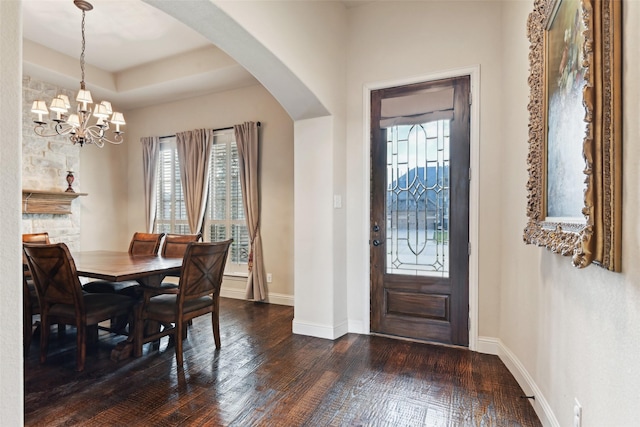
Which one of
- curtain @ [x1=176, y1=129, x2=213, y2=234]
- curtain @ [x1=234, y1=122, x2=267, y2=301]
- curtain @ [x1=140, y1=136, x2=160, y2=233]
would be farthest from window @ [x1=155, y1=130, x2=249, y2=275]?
curtain @ [x1=140, y1=136, x2=160, y2=233]

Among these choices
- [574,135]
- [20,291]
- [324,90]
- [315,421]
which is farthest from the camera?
[324,90]

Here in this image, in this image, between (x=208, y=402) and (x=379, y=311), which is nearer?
(x=208, y=402)

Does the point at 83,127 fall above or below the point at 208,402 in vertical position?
above

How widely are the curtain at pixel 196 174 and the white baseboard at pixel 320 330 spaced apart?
2420 millimetres

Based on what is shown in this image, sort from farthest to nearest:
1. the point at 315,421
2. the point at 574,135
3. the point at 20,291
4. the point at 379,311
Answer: the point at 379,311 < the point at 315,421 < the point at 574,135 < the point at 20,291

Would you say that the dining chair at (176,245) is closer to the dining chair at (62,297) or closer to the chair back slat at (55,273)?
the dining chair at (62,297)

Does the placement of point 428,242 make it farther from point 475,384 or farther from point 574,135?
point 574,135

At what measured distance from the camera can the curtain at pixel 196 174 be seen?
16.1 feet

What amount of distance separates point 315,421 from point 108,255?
9.06 ft

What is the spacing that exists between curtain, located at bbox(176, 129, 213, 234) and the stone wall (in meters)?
1.66

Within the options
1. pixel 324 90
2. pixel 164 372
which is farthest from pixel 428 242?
pixel 164 372

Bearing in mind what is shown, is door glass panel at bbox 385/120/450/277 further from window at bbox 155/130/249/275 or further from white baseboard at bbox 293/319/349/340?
window at bbox 155/130/249/275

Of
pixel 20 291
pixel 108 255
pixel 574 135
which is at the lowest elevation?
pixel 108 255

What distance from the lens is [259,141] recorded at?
4.58 m
